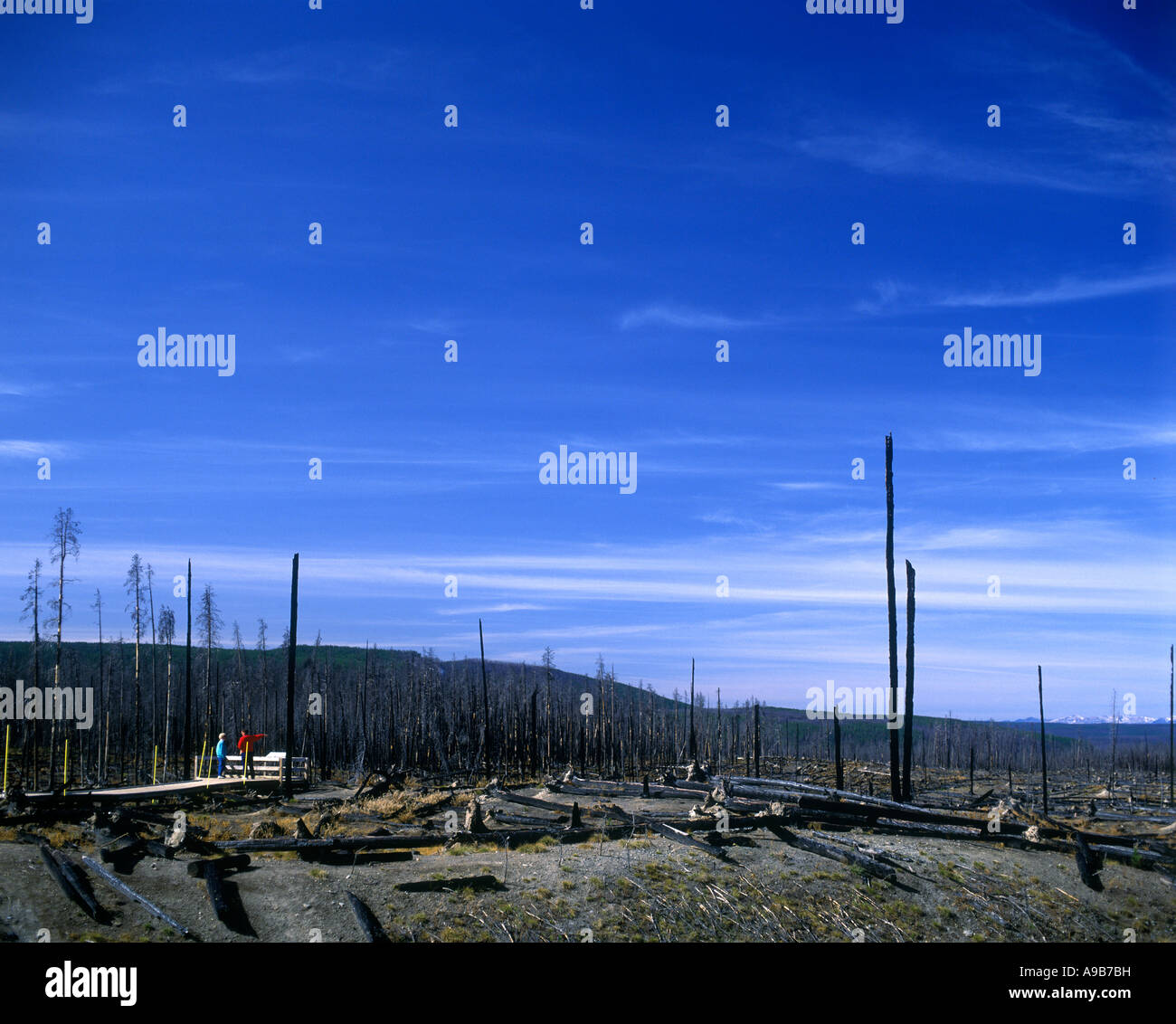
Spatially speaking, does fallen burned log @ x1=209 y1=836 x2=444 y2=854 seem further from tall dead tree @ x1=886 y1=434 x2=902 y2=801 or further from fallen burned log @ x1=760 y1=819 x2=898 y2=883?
tall dead tree @ x1=886 y1=434 x2=902 y2=801

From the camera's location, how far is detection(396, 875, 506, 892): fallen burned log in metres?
13.2

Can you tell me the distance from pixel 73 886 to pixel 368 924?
452cm

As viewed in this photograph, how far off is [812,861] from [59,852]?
13.1 m

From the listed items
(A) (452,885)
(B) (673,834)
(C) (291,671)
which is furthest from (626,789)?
(A) (452,885)

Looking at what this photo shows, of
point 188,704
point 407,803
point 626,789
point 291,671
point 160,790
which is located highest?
point 291,671

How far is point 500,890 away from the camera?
13.4 meters

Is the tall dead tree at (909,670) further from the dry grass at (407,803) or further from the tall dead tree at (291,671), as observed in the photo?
the tall dead tree at (291,671)

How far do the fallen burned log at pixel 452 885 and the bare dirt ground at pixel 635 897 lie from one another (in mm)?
85

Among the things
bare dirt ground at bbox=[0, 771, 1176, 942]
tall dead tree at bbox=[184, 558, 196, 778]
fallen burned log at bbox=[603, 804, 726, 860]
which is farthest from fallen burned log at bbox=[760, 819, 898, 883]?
tall dead tree at bbox=[184, 558, 196, 778]

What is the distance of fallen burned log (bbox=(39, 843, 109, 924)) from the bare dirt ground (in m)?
0.12

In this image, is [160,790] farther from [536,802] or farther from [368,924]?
[368,924]

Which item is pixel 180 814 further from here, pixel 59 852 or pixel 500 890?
pixel 500 890

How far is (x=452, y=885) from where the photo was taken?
523 inches
